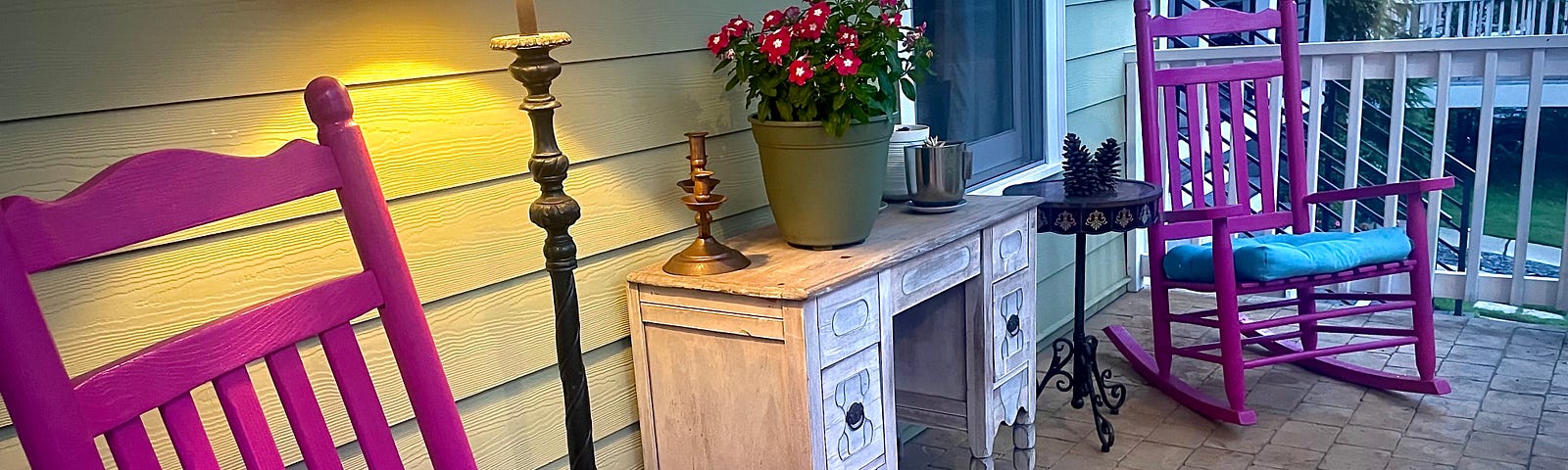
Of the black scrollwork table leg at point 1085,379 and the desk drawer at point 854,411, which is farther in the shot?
the black scrollwork table leg at point 1085,379

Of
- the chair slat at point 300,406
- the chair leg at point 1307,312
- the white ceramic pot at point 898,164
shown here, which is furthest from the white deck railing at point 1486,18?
the chair slat at point 300,406

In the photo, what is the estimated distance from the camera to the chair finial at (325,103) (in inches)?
42.1

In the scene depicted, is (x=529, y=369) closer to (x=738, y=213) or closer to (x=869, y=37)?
(x=738, y=213)

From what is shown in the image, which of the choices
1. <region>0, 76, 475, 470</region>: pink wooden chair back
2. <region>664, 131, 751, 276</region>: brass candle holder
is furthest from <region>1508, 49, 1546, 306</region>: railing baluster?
<region>0, 76, 475, 470</region>: pink wooden chair back

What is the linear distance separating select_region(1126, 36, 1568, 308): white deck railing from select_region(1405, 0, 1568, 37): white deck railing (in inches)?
25.2

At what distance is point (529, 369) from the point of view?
177 cm

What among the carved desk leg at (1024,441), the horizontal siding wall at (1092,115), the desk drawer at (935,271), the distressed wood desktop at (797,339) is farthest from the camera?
the horizontal siding wall at (1092,115)

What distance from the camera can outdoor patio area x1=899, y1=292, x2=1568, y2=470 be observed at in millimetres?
2627

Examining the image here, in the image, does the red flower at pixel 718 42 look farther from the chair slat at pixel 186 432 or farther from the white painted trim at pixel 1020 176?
the white painted trim at pixel 1020 176

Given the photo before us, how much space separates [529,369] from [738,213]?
1.81 feet

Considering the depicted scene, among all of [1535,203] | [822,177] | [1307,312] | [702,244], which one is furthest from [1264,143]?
[702,244]

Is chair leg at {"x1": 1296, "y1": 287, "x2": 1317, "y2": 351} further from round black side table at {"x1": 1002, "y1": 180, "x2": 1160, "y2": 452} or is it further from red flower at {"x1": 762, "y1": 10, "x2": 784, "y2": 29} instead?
red flower at {"x1": 762, "y1": 10, "x2": 784, "y2": 29}

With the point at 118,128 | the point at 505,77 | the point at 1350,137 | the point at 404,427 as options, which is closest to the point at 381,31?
the point at 505,77

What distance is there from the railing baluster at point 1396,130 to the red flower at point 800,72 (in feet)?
8.12
